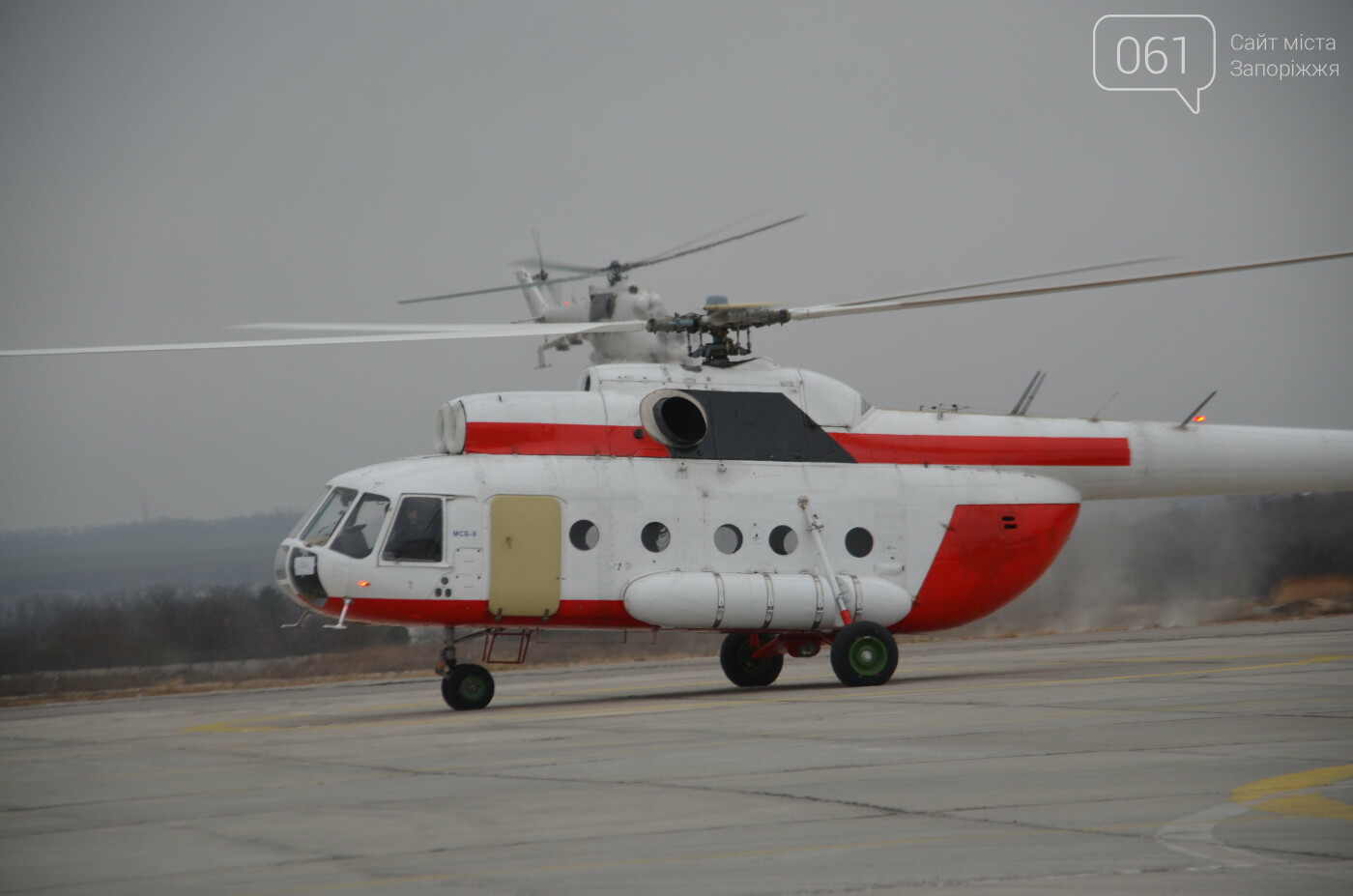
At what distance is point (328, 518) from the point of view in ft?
54.9

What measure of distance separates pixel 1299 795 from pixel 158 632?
28.8 m

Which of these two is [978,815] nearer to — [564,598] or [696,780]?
[696,780]

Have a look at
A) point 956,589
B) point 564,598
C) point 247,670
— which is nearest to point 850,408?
point 956,589

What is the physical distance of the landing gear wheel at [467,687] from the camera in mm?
16875

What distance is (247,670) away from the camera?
98.9ft

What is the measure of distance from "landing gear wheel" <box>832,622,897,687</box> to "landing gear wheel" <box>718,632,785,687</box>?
1982 millimetres

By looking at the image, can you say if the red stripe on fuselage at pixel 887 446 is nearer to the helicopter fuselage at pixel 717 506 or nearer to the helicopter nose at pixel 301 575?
the helicopter fuselage at pixel 717 506

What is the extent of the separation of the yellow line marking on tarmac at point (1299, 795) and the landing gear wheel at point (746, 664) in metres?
10.6

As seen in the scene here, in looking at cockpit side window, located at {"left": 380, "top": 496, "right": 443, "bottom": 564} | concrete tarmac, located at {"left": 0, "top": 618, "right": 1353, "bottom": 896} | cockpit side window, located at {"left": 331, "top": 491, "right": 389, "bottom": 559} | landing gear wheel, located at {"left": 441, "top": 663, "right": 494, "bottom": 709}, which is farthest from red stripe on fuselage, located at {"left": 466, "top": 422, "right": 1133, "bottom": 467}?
concrete tarmac, located at {"left": 0, "top": 618, "right": 1353, "bottom": 896}

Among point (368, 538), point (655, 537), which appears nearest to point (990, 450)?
point (655, 537)

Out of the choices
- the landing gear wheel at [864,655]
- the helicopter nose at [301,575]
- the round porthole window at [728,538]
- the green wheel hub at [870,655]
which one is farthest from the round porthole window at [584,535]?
the green wheel hub at [870,655]

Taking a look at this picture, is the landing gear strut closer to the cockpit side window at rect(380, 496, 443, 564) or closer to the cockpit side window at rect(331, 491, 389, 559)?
the cockpit side window at rect(380, 496, 443, 564)

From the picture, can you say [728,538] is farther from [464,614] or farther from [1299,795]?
[1299,795]

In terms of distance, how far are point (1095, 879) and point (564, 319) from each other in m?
22.4
